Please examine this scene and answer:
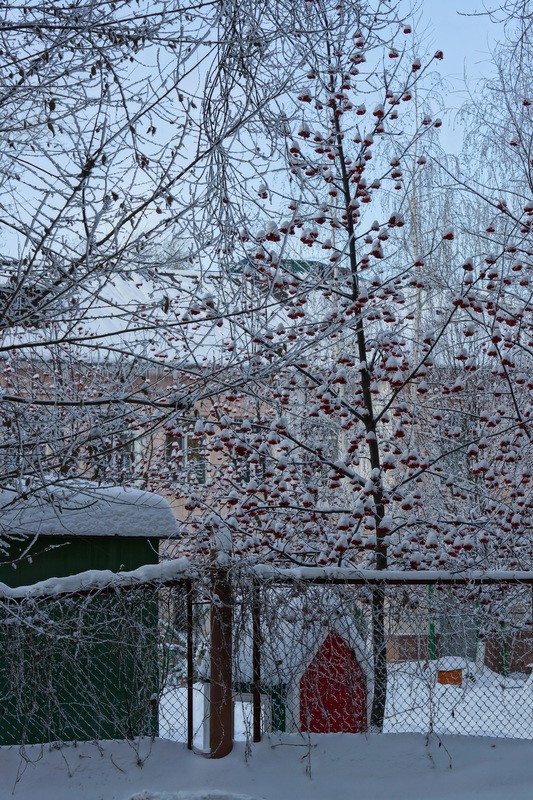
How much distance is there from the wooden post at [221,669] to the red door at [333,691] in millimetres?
474

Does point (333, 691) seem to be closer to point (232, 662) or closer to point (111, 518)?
point (232, 662)

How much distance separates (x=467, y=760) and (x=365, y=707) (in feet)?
2.27

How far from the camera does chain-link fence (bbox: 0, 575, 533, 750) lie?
4973 millimetres

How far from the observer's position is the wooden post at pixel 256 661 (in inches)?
200

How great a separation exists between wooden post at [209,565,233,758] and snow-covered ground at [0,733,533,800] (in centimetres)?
12

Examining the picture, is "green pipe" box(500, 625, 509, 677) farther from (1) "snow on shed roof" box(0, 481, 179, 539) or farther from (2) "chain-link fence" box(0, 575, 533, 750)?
(1) "snow on shed roof" box(0, 481, 179, 539)

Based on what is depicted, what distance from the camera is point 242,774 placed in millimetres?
4965

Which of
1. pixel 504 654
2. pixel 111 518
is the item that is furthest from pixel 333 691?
pixel 111 518

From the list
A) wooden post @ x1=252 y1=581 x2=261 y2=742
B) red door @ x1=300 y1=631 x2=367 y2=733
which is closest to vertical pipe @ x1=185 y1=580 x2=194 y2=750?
wooden post @ x1=252 y1=581 x2=261 y2=742

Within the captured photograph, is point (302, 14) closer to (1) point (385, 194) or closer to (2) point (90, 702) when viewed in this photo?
(2) point (90, 702)

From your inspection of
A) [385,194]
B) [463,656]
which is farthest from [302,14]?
[385,194]

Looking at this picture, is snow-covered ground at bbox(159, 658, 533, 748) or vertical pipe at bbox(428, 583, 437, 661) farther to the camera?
vertical pipe at bbox(428, 583, 437, 661)

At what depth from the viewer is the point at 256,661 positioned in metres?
5.09

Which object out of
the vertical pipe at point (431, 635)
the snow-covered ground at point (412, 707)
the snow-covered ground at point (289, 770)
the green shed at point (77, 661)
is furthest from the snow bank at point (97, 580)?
the vertical pipe at point (431, 635)
